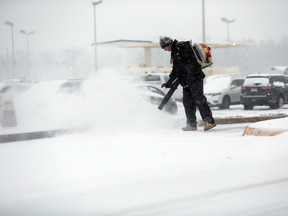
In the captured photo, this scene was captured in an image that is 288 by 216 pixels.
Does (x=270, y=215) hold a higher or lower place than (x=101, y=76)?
lower

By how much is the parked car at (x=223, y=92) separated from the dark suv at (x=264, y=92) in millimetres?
Result: 1253

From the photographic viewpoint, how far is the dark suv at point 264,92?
20.4 m

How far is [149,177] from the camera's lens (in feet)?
15.0

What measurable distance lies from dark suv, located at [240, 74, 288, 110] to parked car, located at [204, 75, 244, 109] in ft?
4.11

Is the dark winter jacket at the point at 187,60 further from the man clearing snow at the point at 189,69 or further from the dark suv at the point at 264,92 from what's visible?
the dark suv at the point at 264,92

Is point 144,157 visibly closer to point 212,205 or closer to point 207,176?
point 207,176

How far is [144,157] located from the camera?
17.6 ft

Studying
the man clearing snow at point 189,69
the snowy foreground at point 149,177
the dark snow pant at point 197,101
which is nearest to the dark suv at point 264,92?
the dark snow pant at point 197,101

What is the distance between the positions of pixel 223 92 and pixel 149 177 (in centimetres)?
1793

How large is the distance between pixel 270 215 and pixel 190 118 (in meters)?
5.16

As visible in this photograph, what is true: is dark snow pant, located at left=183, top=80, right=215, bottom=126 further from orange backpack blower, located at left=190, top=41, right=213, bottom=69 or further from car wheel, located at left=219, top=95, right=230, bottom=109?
car wheel, located at left=219, top=95, right=230, bottom=109

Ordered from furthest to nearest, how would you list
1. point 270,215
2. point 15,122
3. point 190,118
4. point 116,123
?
1. point 15,122
2. point 116,123
3. point 190,118
4. point 270,215

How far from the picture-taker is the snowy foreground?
3822mm

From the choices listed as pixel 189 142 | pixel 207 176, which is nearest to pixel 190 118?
pixel 189 142
